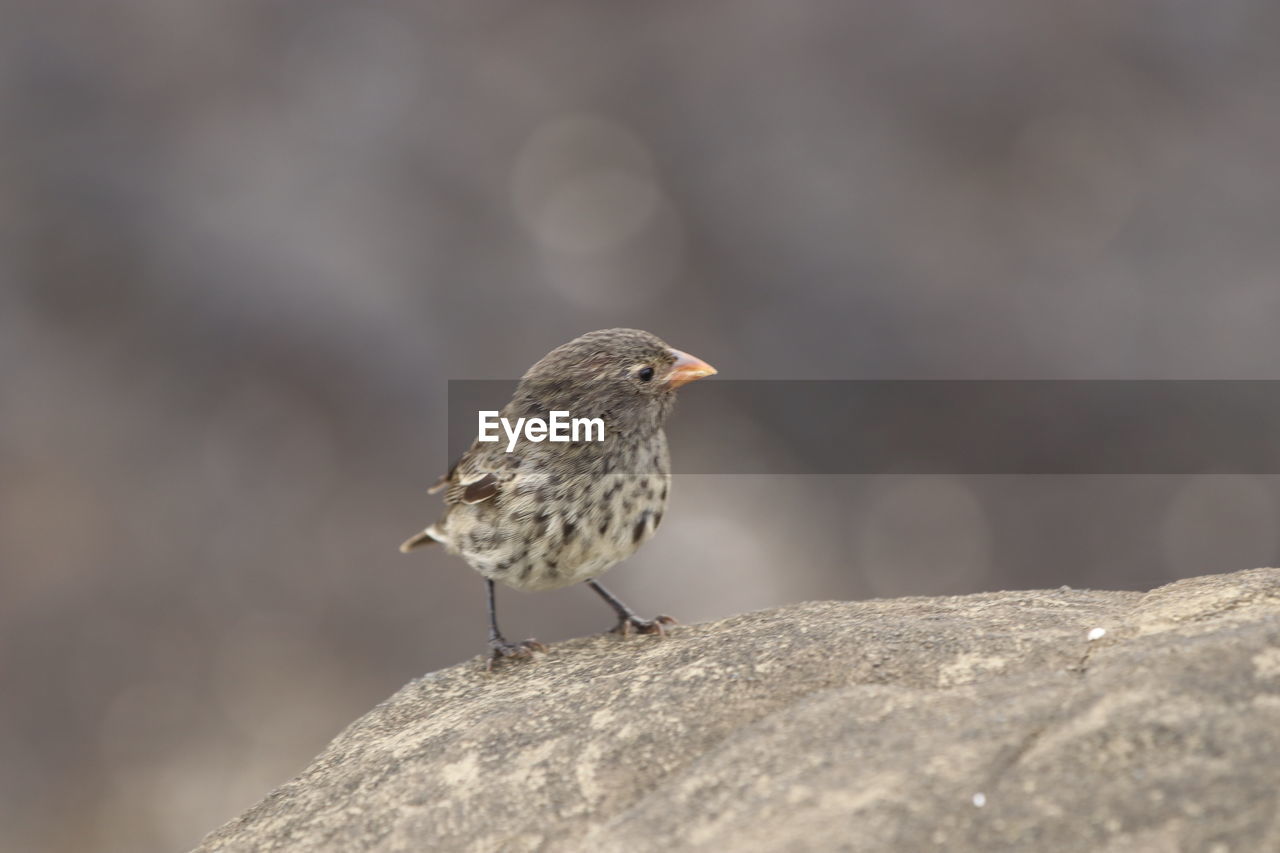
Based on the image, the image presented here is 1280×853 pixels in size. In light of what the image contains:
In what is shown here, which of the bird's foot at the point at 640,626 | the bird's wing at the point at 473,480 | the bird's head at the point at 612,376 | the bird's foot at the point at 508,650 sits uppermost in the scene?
the bird's head at the point at 612,376

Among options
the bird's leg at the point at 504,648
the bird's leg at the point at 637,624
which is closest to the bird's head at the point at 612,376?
the bird's leg at the point at 637,624

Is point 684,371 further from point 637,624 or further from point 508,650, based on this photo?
point 508,650

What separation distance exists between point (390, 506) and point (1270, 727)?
739 cm

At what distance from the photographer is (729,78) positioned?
11.4 meters

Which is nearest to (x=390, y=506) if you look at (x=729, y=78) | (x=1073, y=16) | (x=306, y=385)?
(x=306, y=385)

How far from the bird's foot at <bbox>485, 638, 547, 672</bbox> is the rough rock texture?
0.90 feet

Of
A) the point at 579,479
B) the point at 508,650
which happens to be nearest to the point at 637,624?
the point at 508,650

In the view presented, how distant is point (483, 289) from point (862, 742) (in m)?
8.02

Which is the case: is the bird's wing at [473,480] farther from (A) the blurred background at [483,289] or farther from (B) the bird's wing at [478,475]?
(A) the blurred background at [483,289]

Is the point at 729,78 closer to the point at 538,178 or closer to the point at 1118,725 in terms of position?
the point at 538,178

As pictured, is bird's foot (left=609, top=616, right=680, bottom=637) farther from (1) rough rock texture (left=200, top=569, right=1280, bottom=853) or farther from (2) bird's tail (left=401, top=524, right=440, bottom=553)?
(2) bird's tail (left=401, top=524, right=440, bottom=553)

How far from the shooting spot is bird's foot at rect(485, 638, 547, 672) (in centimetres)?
443

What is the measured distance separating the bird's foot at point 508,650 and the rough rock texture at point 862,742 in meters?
0.27

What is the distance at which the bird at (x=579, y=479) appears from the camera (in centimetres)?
431
